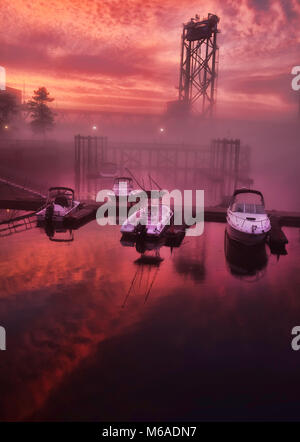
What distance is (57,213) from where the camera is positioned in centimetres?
2453

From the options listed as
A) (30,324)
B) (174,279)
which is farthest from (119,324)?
(174,279)

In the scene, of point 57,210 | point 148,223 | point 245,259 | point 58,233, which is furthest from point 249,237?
point 57,210

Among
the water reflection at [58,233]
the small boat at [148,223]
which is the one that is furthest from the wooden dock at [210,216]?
the small boat at [148,223]

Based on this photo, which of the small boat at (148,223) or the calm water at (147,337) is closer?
the calm water at (147,337)

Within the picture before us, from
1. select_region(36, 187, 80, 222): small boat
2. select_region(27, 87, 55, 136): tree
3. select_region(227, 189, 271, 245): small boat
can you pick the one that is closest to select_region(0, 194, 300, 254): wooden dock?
select_region(36, 187, 80, 222): small boat

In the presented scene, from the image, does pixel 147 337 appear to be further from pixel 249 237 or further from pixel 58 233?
A: pixel 58 233

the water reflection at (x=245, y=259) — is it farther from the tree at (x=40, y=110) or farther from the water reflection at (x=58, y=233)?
the tree at (x=40, y=110)

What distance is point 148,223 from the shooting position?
21.1 m

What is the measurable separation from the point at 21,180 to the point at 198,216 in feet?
105

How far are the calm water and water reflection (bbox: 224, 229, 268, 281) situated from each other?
5.1 inches

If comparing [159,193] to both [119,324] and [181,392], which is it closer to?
[119,324]

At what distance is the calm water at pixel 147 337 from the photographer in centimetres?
823

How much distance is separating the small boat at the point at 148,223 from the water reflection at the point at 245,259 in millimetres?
4001

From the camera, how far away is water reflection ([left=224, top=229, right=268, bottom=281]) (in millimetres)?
16969
